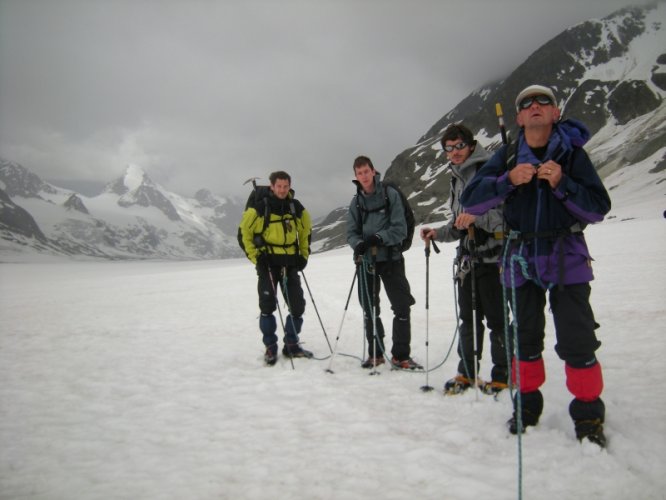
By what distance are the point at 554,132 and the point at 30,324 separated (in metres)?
14.0

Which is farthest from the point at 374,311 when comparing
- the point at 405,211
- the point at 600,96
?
the point at 600,96

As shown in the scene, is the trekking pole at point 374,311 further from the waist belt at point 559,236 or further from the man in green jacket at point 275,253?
the waist belt at point 559,236

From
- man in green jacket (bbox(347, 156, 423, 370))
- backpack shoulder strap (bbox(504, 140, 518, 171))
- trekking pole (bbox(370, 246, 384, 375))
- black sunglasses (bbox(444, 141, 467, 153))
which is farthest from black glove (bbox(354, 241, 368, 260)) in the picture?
backpack shoulder strap (bbox(504, 140, 518, 171))

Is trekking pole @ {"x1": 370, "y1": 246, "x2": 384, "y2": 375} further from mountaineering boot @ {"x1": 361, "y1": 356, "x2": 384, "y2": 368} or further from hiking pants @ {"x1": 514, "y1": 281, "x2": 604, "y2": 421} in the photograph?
hiking pants @ {"x1": 514, "y1": 281, "x2": 604, "y2": 421}

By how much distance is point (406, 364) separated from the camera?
579 cm

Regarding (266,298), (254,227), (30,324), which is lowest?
(30,324)

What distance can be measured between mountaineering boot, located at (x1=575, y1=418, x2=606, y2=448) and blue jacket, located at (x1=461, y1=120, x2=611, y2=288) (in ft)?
3.98

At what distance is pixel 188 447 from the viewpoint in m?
3.73

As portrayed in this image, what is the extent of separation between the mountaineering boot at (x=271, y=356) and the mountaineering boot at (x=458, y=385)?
308 centimetres

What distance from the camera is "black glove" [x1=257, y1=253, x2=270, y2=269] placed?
22.0 ft

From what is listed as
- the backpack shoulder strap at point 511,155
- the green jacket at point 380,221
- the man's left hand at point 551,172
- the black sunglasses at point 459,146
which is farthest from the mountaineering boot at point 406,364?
the man's left hand at point 551,172

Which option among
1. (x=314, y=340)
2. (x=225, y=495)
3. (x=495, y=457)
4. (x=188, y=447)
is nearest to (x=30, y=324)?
(x=314, y=340)

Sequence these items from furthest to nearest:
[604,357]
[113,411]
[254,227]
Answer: [254,227] → [604,357] → [113,411]

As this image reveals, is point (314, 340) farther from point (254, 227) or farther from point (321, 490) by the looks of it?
point (321, 490)
